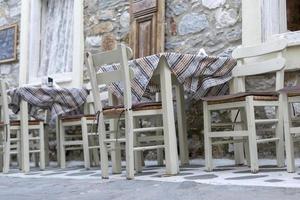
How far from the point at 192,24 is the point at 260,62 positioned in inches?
46.4

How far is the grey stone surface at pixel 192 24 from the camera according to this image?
4.66 m

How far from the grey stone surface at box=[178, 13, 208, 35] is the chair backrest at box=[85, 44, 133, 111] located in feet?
5.15

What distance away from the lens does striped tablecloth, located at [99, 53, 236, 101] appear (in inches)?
130

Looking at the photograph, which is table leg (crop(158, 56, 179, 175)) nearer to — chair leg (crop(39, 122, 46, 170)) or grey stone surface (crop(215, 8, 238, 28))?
grey stone surface (crop(215, 8, 238, 28))

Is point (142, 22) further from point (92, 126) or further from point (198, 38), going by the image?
point (92, 126)

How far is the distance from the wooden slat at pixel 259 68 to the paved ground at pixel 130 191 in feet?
4.15

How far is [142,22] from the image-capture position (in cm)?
513

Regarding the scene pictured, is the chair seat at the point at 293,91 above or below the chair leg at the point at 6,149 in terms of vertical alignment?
above

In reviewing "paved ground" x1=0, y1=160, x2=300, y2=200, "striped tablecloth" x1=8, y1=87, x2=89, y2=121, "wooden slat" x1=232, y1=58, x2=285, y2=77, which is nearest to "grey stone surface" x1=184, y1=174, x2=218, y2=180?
"paved ground" x1=0, y1=160, x2=300, y2=200

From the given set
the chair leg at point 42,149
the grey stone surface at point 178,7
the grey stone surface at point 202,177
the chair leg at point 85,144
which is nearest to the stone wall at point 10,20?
the chair leg at point 42,149

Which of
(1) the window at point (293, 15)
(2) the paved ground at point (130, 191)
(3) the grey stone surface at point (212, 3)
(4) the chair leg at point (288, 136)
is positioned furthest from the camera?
(1) the window at point (293, 15)

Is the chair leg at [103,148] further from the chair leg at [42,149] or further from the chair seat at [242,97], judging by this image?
the chair leg at [42,149]

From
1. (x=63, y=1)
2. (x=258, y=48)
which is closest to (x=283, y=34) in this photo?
(x=258, y=48)

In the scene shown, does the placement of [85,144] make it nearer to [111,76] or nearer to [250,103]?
[111,76]
